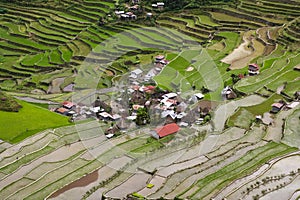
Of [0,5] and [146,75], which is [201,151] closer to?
[146,75]

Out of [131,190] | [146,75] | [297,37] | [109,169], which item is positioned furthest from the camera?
[297,37]

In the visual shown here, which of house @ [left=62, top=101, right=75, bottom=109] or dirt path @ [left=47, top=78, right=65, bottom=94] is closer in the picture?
house @ [left=62, top=101, right=75, bottom=109]

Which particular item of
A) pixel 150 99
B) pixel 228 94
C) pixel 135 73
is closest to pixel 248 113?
pixel 228 94

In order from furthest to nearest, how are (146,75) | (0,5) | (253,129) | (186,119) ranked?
1. (0,5)
2. (146,75)
3. (186,119)
4. (253,129)

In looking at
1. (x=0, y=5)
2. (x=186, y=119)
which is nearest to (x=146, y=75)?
(x=186, y=119)

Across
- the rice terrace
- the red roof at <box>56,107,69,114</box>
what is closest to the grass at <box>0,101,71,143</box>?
the rice terrace

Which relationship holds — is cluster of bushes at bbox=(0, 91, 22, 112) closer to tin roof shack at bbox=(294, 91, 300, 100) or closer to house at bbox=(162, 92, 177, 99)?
house at bbox=(162, 92, 177, 99)
